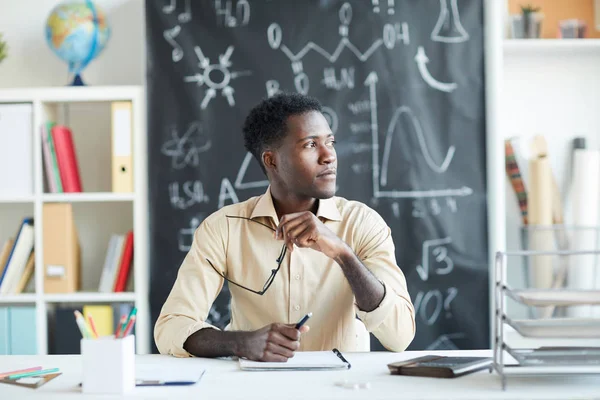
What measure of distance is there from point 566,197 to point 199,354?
2.11 meters

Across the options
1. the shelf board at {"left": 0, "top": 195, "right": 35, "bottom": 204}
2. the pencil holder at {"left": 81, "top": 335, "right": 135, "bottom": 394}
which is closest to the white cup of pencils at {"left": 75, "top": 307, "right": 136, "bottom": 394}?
the pencil holder at {"left": 81, "top": 335, "right": 135, "bottom": 394}

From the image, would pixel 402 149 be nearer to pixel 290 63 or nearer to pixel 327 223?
pixel 290 63

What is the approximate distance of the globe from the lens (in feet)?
10.0

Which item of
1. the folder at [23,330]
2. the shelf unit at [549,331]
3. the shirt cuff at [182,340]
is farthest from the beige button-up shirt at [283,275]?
the folder at [23,330]

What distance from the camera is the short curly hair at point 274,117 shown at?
2061mm

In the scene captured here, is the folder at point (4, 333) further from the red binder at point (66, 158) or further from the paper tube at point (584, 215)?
the paper tube at point (584, 215)

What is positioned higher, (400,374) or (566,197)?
(566,197)

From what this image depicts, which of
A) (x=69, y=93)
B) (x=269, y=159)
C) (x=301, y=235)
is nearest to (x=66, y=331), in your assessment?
(x=69, y=93)

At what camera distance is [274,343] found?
5.10 ft

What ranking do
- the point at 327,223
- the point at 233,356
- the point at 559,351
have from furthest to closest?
the point at 327,223 → the point at 233,356 → the point at 559,351

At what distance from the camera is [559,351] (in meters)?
1.36

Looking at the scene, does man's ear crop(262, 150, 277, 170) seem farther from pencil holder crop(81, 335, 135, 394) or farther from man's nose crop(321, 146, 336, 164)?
pencil holder crop(81, 335, 135, 394)

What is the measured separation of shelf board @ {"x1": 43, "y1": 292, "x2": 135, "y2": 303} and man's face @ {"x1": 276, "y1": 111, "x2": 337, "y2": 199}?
1273 millimetres

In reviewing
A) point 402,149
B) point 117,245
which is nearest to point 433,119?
point 402,149
